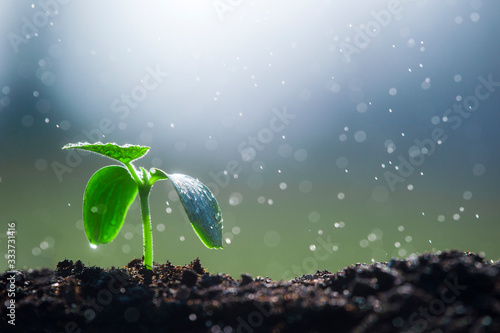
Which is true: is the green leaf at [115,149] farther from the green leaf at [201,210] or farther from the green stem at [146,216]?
the green leaf at [201,210]

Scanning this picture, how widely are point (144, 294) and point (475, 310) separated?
0.91m

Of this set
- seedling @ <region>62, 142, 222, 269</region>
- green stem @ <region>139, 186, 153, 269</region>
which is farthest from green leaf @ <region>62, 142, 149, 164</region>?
green stem @ <region>139, 186, 153, 269</region>

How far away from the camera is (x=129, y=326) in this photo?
3.83ft

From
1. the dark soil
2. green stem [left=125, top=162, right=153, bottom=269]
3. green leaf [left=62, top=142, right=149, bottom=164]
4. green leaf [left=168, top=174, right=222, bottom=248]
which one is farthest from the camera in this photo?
green stem [left=125, top=162, right=153, bottom=269]

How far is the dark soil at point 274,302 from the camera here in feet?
3.25

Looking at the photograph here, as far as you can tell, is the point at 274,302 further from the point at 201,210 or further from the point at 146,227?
the point at 146,227

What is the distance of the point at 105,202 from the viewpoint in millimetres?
1782

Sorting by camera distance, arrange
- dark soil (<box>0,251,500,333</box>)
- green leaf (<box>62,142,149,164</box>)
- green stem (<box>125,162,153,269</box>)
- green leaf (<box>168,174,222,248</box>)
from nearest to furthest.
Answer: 1. dark soil (<box>0,251,500,333</box>)
2. green leaf (<box>168,174,222,248</box>)
3. green leaf (<box>62,142,149,164</box>)
4. green stem (<box>125,162,153,269</box>)

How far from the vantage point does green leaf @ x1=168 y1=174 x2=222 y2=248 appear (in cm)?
141

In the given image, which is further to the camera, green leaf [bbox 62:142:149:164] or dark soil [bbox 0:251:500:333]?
green leaf [bbox 62:142:149:164]

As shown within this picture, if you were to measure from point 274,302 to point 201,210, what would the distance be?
0.46 metres

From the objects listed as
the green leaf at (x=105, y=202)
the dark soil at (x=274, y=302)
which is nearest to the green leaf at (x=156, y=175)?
the green leaf at (x=105, y=202)

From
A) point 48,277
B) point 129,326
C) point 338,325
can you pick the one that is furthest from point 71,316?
point 338,325

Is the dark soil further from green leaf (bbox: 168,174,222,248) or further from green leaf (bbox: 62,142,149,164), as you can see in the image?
green leaf (bbox: 62,142,149,164)
